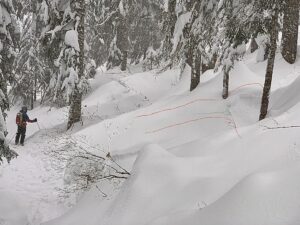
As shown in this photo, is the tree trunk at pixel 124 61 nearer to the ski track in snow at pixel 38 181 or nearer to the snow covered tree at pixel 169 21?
the ski track in snow at pixel 38 181

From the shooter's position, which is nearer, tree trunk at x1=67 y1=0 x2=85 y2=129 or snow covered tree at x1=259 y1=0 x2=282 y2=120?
snow covered tree at x1=259 y1=0 x2=282 y2=120

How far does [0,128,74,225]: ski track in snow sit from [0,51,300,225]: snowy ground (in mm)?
31

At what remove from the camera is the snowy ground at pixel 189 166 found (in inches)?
192

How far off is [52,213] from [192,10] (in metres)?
6.95

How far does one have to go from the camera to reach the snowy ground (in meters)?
4.88

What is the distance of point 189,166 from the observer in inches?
274

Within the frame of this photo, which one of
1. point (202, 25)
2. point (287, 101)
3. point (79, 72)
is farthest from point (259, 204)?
point (79, 72)

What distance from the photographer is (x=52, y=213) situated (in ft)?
34.1

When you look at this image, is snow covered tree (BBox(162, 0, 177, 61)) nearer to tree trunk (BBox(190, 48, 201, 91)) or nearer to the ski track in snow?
tree trunk (BBox(190, 48, 201, 91))

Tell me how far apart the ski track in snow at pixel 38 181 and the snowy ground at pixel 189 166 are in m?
0.03

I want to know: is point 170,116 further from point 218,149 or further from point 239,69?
point 218,149

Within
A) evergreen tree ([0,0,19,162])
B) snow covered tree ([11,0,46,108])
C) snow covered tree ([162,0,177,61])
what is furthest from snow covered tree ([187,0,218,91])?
snow covered tree ([11,0,46,108])

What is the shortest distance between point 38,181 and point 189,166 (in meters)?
7.19

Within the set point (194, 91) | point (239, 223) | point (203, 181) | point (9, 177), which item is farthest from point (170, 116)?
point (239, 223)
